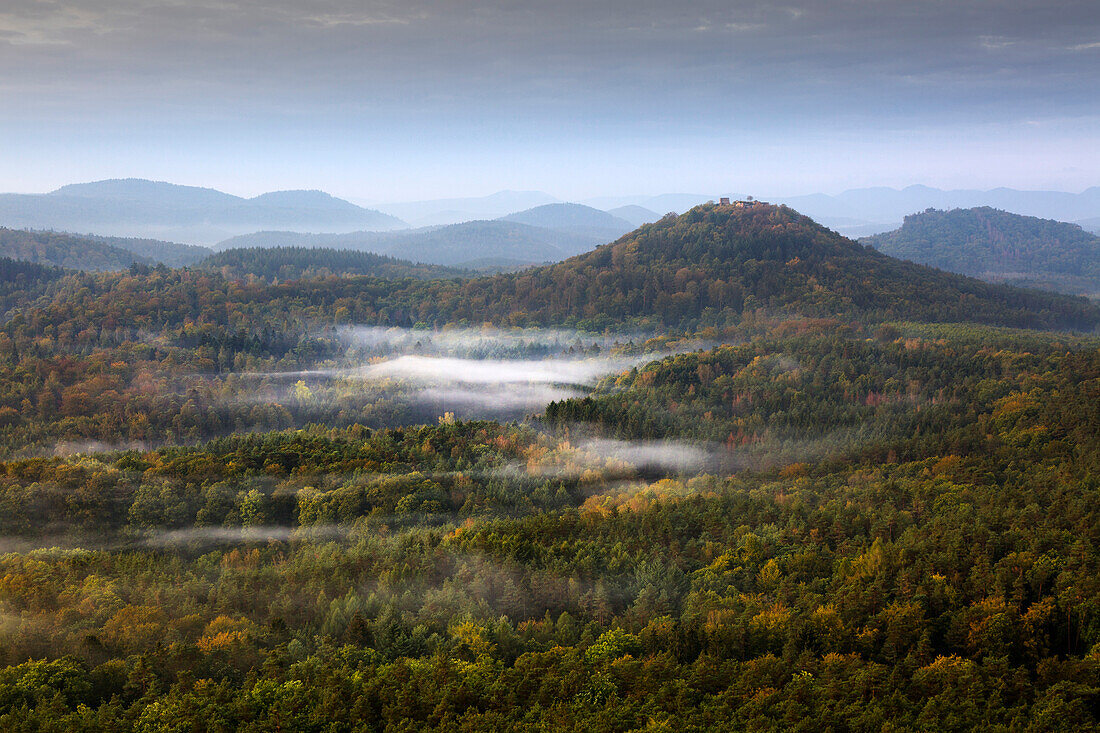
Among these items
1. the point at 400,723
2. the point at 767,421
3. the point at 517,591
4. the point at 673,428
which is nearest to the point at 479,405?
the point at 673,428

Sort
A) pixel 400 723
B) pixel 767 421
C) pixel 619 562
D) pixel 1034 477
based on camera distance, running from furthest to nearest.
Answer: pixel 767 421 < pixel 1034 477 < pixel 619 562 < pixel 400 723

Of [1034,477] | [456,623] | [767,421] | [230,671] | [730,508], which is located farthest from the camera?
[767,421]

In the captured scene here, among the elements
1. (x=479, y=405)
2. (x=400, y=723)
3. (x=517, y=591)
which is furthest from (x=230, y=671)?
(x=479, y=405)

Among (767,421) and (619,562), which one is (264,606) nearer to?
(619,562)

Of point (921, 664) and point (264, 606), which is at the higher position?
point (921, 664)

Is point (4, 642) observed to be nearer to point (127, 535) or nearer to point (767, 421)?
point (127, 535)

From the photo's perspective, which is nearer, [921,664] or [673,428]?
[921,664]
